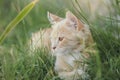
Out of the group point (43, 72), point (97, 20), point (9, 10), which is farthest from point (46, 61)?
point (9, 10)

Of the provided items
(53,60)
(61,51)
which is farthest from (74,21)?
(53,60)

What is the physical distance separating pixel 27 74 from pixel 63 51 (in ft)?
1.17

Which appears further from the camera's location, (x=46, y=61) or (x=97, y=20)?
(x=97, y=20)

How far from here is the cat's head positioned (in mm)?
3777

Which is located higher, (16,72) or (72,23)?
(72,23)

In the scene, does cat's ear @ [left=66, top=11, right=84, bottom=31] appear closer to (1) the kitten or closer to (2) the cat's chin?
(1) the kitten

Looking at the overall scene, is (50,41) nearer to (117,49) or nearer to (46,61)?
(46,61)

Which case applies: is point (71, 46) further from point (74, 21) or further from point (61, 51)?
point (74, 21)

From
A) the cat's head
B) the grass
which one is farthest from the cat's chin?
the grass

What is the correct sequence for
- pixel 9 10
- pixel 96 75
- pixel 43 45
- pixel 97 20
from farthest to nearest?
pixel 9 10, pixel 97 20, pixel 43 45, pixel 96 75

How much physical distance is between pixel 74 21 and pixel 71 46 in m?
0.21

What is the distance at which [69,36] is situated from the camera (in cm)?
380

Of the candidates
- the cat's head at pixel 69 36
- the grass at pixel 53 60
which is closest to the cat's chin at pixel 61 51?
the cat's head at pixel 69 36

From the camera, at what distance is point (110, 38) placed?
393 cm
